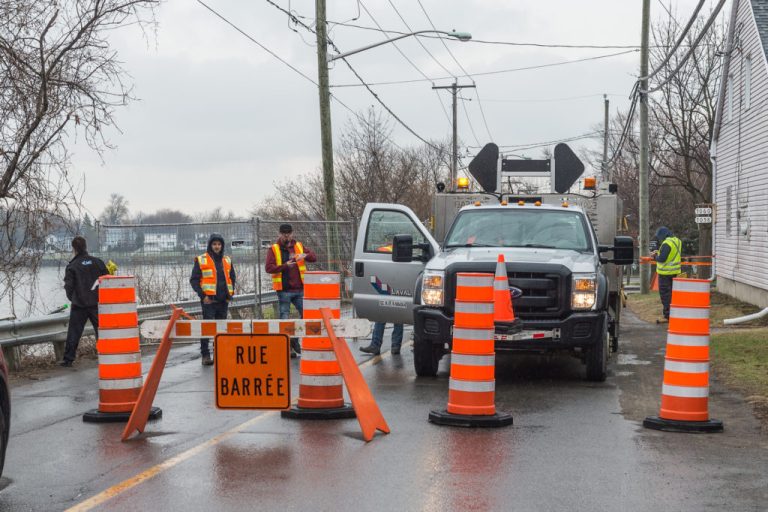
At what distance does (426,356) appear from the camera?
12.4 metres

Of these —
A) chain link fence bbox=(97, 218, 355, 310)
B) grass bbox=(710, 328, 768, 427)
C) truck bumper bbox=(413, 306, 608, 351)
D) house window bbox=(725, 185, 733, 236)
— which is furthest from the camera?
house window bbox=(725, 185, 733, 236)

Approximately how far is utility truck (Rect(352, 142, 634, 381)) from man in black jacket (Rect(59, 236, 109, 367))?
3749mm

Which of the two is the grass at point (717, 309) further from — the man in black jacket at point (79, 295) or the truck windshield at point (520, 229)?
the man in black jacket at point (79, 295)

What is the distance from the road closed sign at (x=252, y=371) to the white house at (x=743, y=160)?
17471mm

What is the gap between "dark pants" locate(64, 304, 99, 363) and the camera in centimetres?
1443

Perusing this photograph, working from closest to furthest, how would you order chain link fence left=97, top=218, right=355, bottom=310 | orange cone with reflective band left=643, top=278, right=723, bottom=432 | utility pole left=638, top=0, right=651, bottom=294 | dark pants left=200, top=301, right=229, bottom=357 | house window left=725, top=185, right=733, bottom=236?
orange cone with reflective band left=643, top=278, right=723, bottom=432
dark pants left=200, top=301, right=229, bottom=357
chain link fence left=97, top=218, right=355, bottom=310
house window left=725, top=185, right=733, bottom=236
utility pole left=638, top=0, right=651, bottom=294

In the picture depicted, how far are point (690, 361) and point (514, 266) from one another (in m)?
3.23

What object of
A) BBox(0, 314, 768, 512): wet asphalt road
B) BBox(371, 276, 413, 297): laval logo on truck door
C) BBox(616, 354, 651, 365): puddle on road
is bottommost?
BBox(616, 354, 651, 365): puddle on road

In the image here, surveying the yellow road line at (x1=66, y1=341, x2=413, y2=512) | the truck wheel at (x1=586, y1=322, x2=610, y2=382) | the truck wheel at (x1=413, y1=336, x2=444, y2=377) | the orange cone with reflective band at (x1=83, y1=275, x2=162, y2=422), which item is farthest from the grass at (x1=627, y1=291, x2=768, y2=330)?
the orange cone with reflective band at (x1=83, y1=275, x2=162, y2=422)

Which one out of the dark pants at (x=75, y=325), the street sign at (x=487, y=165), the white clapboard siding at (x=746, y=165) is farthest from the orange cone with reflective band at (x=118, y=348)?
the white clapboard siding at (x=746, y=165)

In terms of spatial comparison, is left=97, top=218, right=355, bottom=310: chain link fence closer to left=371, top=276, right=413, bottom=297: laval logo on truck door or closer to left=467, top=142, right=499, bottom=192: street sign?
left=467, top=142, right=499, bottom=192: street sign

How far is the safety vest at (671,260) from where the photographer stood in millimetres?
21594

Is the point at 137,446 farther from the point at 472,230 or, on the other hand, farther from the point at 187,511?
the point at 472,230

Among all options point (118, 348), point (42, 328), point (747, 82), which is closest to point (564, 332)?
point (118, 348)
